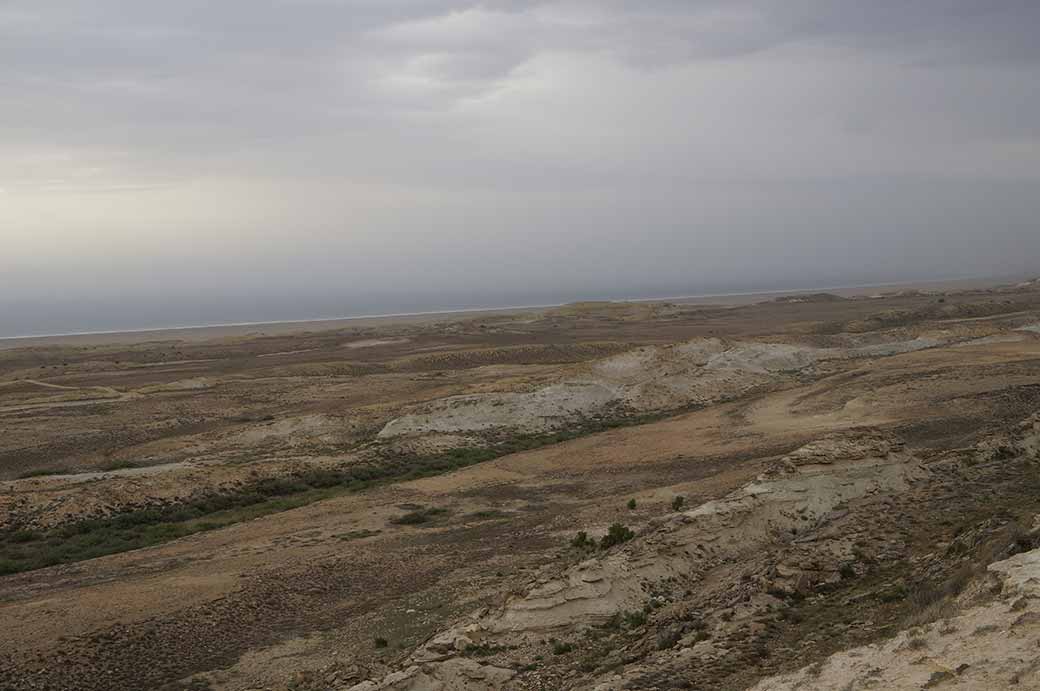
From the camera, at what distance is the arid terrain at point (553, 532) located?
9820mm

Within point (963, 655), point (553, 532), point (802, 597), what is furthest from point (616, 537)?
point (963, 655)

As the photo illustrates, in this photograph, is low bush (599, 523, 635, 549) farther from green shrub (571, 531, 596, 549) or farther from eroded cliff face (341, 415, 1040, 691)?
green shrub (571, 531, 596, 549)

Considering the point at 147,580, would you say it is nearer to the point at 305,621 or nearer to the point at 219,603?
the point at 219,603

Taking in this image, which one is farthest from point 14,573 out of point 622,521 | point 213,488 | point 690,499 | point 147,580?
point 690,499

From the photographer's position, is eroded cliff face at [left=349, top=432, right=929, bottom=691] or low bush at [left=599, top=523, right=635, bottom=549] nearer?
eroded cliff face at [left=349, top=432, right=929, bottom=691]

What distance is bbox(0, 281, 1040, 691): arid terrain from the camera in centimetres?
982

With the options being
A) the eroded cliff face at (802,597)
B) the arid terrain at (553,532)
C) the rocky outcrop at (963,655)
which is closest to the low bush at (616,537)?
the arid terrain at (553,532)

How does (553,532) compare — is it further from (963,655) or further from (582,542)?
(963,655)

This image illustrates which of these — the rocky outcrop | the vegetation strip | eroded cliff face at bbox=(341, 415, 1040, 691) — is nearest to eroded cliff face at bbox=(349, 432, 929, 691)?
eroded cliff face at bbox=(341, 415, 1040, 691)

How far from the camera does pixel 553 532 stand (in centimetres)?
1817

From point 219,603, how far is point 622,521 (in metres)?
8.67

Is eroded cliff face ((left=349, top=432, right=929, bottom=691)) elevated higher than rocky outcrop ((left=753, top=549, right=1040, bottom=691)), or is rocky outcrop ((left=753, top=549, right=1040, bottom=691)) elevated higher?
rocky outcrop ((left=753, top=549, right=1040, bottom=691))

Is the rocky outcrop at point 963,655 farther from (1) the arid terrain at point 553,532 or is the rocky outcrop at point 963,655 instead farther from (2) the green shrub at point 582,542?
(2) the green shrub at point 582,542

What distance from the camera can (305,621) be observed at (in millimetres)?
14500
